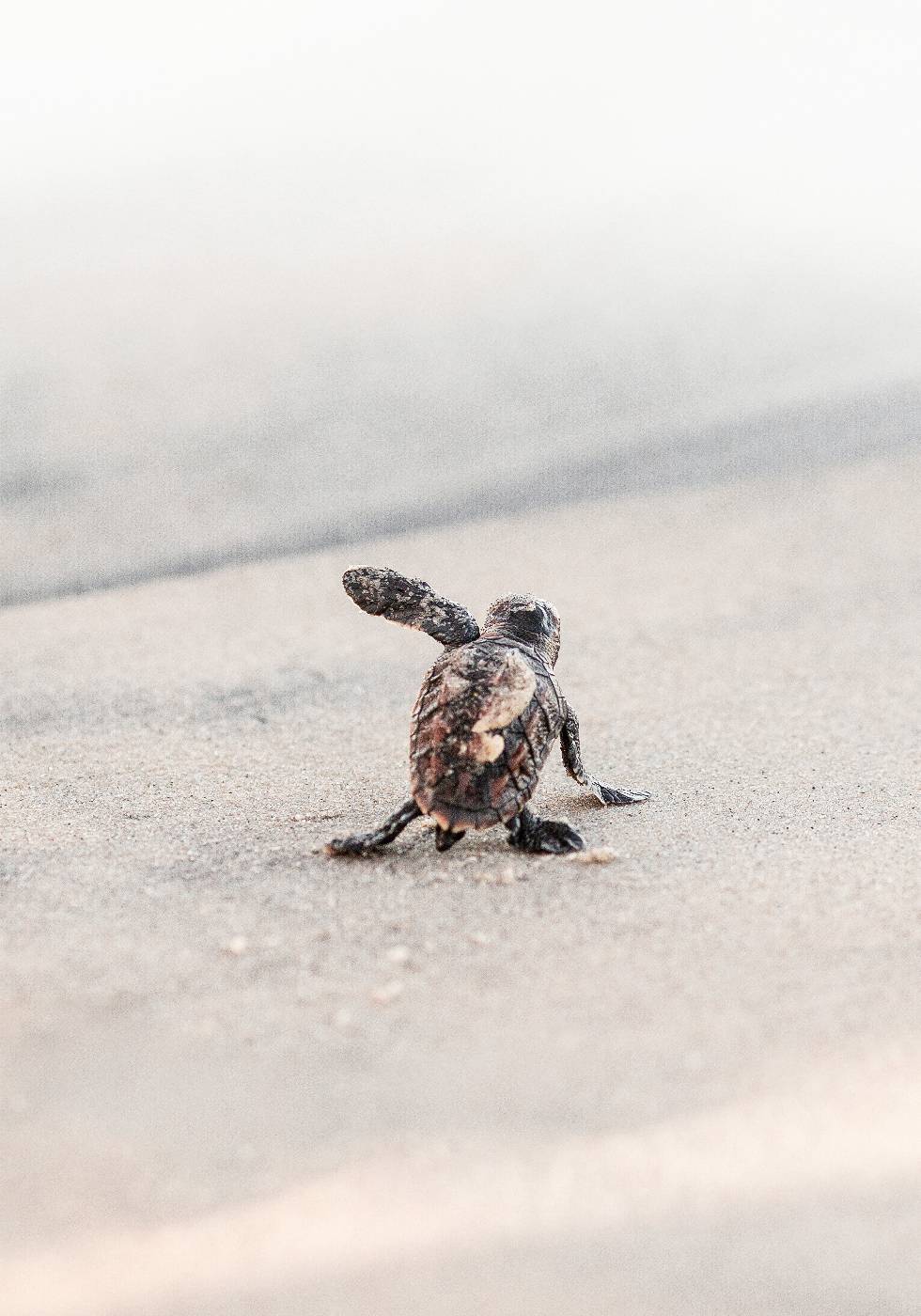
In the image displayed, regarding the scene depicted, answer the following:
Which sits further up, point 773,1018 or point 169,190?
point 169,190

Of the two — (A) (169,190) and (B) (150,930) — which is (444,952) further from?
(A) (169,190)

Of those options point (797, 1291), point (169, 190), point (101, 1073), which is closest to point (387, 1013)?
point (101, 1073)

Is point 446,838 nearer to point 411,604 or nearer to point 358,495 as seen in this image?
point 411,604

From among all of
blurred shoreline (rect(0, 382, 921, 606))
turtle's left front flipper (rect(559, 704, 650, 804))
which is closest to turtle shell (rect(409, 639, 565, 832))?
turtle's left front flipper (rect(559, 704, 650, 804))

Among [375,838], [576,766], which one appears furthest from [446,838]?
[576,766]

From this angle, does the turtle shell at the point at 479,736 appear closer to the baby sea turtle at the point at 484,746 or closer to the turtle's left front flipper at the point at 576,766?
the baby sea turtle at the point at 484,746

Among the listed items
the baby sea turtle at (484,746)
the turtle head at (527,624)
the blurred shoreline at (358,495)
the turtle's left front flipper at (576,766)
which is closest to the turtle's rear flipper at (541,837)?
the baby sea turtle at (484,746)
